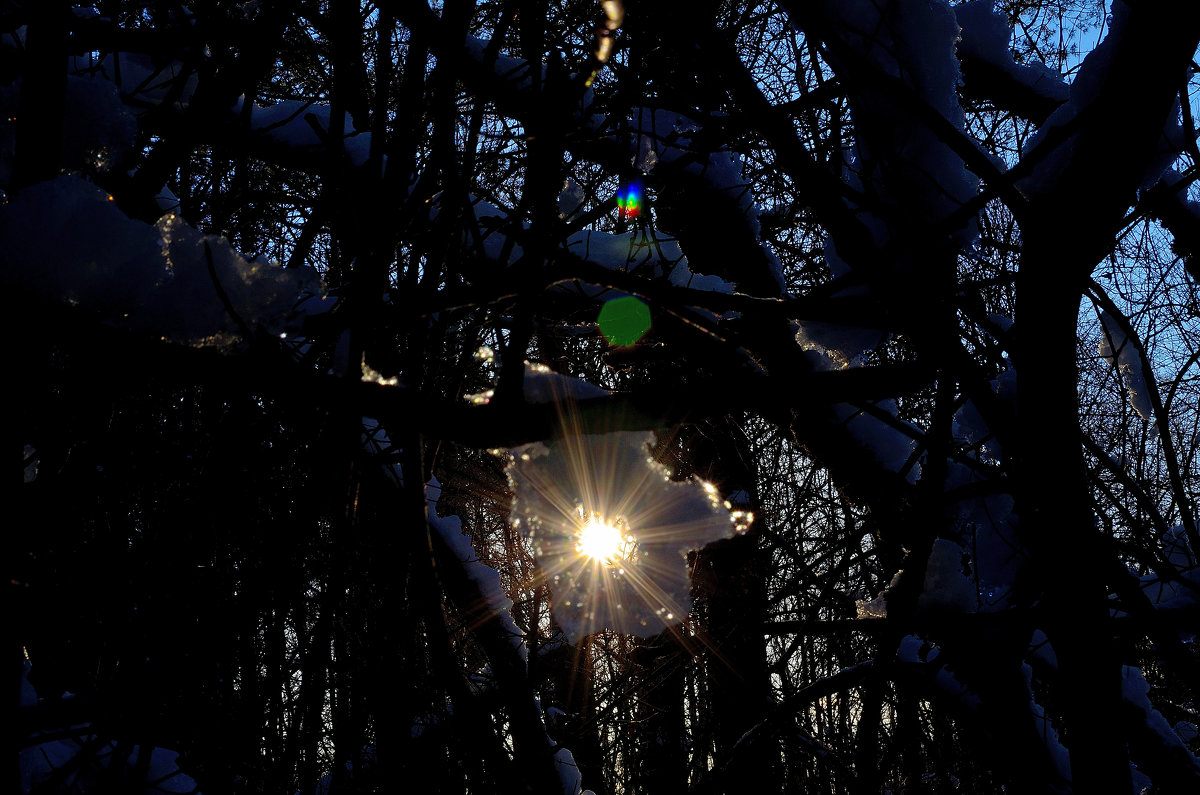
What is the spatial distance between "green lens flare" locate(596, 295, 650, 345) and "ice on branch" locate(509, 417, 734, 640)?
35.6 inches

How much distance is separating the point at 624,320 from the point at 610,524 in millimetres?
1105

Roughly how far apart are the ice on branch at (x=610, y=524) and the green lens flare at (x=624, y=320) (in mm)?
903

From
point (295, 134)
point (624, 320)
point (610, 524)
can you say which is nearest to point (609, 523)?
point (610, 524)

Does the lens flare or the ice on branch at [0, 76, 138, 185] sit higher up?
the lens flare

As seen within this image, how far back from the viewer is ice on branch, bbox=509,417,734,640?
4.14ft

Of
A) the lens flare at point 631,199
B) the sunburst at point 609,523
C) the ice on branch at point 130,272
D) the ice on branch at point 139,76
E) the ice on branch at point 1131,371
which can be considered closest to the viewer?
the ice on branch at point 130,272

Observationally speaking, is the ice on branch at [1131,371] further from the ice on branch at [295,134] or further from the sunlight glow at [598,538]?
the ice on branch at [295,134]

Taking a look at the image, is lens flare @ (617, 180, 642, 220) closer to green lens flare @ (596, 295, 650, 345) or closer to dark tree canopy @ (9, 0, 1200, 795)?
dark tree canopy @ (9, 0, 1200, 795)

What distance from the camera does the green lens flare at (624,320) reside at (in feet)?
7.79

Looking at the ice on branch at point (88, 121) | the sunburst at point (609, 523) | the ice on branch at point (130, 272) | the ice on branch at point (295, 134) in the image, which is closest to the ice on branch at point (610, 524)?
the sunburst at point (609, 523)

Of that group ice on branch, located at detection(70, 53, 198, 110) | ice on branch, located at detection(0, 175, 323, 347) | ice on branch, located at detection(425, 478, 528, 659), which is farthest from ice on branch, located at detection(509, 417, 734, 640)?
ice on branch, located at detection(70, 53, 198, 110)

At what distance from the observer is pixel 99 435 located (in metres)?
1.67

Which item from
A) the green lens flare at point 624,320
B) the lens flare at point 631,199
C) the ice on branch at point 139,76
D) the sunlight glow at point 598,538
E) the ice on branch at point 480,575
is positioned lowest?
the sunlight glow at point 598,538

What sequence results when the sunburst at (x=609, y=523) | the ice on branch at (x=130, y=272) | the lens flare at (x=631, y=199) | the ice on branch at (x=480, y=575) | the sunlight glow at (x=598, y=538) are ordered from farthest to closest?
1. the ice on branch at (x=480, y=575)
2. the lens flare at (x=631, y=199)
3. the sunlight glow at (x=598, y=538)
4. the sunburst at (x=609, y=523)
5. the ice on branch at (x=130, y=272)
